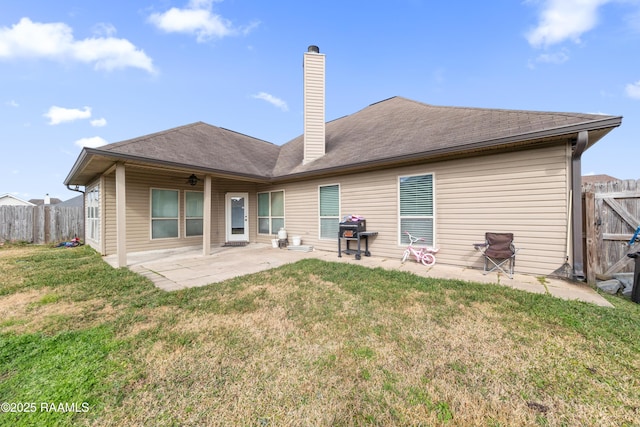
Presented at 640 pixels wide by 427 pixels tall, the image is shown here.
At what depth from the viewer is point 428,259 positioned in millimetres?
5480

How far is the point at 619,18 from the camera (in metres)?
6.02

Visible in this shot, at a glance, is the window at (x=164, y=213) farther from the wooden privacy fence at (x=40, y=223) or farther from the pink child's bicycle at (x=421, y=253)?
the pink child's bicycle at (x=421, y=253)

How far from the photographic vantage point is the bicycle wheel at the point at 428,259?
5.43 meters

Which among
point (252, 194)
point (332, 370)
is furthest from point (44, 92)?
point (332, 370)

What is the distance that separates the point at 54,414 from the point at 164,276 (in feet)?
11.4

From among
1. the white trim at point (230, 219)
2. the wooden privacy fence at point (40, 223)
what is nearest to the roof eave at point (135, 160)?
the white trim at point (230, 219)

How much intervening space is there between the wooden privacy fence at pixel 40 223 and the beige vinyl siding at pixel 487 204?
12.2 m

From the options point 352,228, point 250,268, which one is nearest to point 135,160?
point 250,268

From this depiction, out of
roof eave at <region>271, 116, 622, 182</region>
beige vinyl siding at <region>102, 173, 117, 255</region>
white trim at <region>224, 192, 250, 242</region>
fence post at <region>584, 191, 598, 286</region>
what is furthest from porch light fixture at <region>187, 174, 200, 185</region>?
fence post at <region>584, 191, 598, 286</region>

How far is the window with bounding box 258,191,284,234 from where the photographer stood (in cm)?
885

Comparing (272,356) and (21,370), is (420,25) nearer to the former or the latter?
(272,356)

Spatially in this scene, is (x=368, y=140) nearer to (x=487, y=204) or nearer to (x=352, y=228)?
(x=352, y=228)

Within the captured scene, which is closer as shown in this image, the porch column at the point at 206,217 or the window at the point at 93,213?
the porch column at the point at 206,217

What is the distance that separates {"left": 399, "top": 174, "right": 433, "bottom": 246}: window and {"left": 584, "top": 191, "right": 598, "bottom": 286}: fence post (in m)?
2.47
